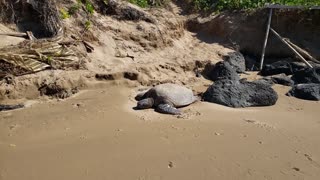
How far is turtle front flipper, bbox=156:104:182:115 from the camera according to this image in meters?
5.72

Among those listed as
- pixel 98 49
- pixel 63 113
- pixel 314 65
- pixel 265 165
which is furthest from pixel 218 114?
pixel 314 65

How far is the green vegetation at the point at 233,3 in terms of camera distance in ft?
30.7

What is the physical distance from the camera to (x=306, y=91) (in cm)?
702

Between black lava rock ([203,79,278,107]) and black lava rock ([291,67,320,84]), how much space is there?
1.54m

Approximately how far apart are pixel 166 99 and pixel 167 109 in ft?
0.79

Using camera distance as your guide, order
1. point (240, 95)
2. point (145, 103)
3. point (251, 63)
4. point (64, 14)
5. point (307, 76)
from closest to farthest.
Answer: point (145, 103)
point (240, 95)
point (64, 14)
point (307, 76)
point (251, 63)

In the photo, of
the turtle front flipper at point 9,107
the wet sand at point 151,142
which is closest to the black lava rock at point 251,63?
the wet sand at point 151,142

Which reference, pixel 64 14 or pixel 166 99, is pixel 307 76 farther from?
pixel 64 14

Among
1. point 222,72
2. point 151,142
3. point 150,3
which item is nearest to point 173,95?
point 151,142

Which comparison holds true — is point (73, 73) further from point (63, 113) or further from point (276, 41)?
point (276, 41)

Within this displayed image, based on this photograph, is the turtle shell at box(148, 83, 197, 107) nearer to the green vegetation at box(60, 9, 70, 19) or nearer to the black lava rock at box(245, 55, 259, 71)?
the green vegetation at box(60, 9, 70, 19)

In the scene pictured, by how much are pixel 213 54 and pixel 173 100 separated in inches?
119

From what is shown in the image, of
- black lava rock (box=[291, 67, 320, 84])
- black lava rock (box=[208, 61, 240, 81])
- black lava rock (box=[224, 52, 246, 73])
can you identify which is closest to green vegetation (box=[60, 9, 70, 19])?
black lava rock (box=[208, 61, 240, 81])

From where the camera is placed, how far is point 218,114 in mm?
5832
